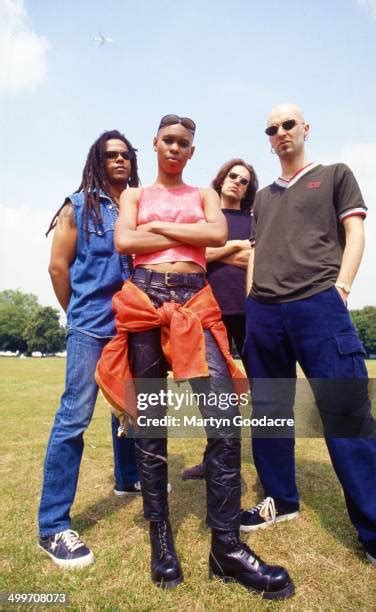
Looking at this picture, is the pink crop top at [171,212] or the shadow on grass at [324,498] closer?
the pink crop top at [171,212]

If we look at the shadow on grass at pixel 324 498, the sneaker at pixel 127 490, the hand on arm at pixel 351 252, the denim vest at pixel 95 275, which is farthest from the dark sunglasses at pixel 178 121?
the sneaker at pixel 127 490

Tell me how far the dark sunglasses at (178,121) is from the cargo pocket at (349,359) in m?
2.03

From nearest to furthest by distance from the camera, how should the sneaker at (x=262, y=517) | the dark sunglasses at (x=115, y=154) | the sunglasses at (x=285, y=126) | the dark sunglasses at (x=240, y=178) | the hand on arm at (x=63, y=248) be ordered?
the sunglasses at (x=285, y=126)
the hand on arm at (x=63, y=248)
the sneaker at (x=262, y=517)
the dark sunglasses at (x=115, y=154)
the dark sunglasses at (x=240, y=178)

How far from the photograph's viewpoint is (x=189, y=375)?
3.00 m

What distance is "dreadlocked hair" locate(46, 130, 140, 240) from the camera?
3.77 metres

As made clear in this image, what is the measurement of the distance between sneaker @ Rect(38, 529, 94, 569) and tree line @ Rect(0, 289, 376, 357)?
92112 mm

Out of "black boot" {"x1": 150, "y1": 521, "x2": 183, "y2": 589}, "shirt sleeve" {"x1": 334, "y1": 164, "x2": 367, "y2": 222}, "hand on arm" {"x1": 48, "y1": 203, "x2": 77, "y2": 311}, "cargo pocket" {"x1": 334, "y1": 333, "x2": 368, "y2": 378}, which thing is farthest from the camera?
"hand on arm" {"x1": 48, "y1": 203, "x2": 77, "y2": 311}

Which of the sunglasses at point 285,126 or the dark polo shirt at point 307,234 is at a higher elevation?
the sunglasses at point 285,126

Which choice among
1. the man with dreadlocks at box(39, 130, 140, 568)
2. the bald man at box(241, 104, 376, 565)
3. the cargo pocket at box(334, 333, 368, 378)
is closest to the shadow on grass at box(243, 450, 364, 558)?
the bald man at box(241, 104, 376, 565)

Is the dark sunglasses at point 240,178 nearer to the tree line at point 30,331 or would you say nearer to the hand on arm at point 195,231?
the hand on arm at point 195,231

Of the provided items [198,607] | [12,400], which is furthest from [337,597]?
[12,400]

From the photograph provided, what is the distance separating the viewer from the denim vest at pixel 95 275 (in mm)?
3703

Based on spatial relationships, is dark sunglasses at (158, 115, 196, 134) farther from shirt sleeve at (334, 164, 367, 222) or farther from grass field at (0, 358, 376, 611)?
grass field at (0, 358, 376, 611)

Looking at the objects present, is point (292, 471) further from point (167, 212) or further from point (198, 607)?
point (167, 212)
